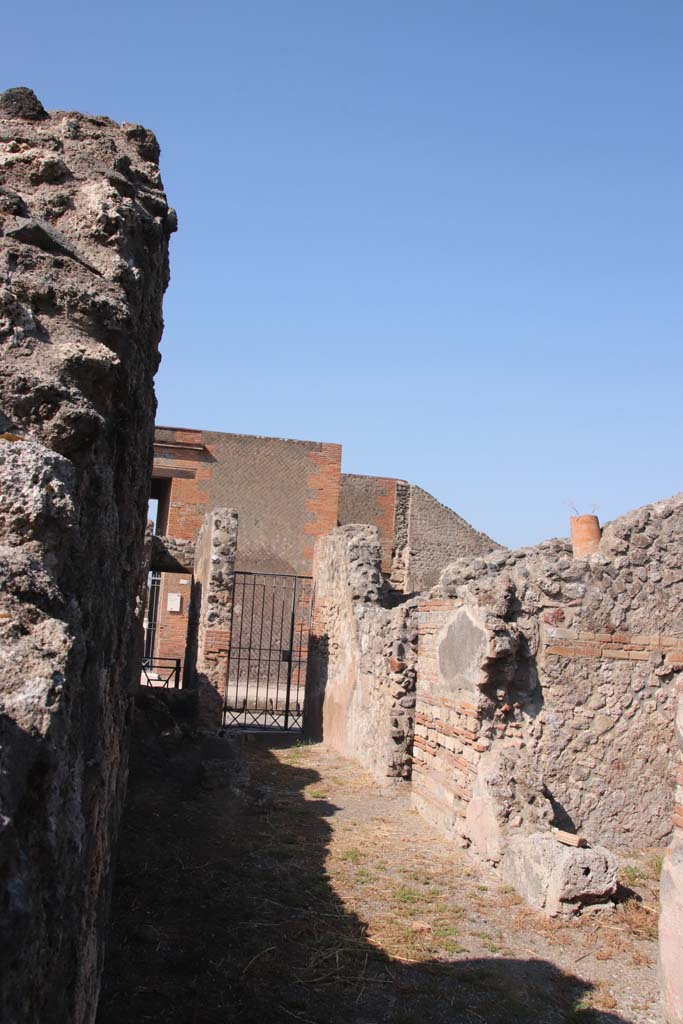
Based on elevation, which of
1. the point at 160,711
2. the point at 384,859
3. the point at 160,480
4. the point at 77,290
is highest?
the point at 160,480

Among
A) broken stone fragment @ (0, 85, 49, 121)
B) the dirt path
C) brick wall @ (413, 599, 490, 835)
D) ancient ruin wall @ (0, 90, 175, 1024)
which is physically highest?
broken stone fragment @ (0, 85, 49, 121)

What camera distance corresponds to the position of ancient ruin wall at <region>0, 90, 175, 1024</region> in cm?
159

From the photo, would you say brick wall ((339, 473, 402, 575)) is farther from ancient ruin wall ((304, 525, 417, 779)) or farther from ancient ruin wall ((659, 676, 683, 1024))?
ancient ruin wall ((659, 676, 683, 1024))

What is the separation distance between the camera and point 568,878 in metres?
4.95

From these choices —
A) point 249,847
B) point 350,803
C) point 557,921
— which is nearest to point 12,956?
point 557,921

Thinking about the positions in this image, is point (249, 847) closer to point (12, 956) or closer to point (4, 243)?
point (4, 243)

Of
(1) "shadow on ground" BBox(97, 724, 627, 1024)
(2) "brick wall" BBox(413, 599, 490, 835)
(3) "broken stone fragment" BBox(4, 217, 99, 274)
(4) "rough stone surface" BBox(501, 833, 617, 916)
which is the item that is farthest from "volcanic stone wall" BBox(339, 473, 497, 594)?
(3) "broken stone fragment" BBox(4, 217, 99, 274)

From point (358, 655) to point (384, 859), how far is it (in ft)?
14.6

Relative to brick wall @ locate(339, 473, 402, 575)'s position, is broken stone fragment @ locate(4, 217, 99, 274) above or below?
below

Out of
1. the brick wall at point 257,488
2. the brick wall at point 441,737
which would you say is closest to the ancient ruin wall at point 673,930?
the brick wall at point 441,737

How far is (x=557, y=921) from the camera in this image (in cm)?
488

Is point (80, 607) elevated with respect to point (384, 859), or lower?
elevated

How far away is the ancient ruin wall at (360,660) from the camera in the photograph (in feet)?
→ 28.8

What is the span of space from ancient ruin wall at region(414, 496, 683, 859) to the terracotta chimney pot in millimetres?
151
